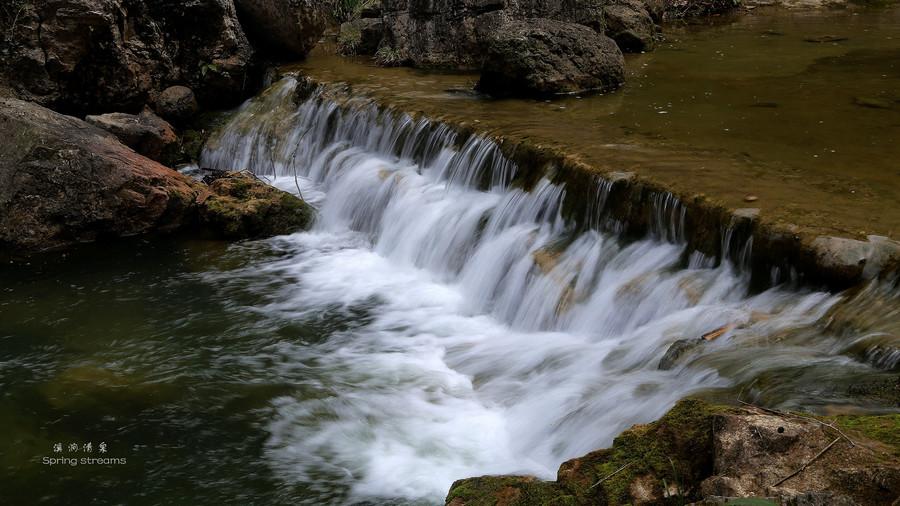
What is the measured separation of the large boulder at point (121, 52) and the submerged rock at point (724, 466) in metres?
9.94

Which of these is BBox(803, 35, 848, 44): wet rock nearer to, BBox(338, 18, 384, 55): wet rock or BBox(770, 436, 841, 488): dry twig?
BBox(338, 18, 384, 55): wet rock

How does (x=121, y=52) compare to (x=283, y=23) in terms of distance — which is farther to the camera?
(x=283, y=23)

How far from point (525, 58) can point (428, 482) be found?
650 centimetres

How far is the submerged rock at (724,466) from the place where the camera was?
2.61 m

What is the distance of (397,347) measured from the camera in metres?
6.95

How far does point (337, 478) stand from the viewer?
5.14 meters

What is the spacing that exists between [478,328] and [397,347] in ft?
2.38

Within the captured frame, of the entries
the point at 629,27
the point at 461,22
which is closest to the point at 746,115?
the point at 629,27

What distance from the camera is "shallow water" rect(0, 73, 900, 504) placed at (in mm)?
4969

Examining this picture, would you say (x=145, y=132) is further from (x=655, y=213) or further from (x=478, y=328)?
(x=655, y=213)

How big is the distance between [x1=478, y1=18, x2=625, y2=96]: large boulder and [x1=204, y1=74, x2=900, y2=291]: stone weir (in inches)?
48.6

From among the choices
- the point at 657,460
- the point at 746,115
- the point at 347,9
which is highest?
the point at 347,9

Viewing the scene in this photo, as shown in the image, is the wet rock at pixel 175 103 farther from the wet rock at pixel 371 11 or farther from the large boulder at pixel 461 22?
the wet rock at pixel 371 11

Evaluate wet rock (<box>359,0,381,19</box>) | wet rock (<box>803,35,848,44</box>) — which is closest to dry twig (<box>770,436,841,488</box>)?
wet rock (<box>803,35,848,44</box>)
